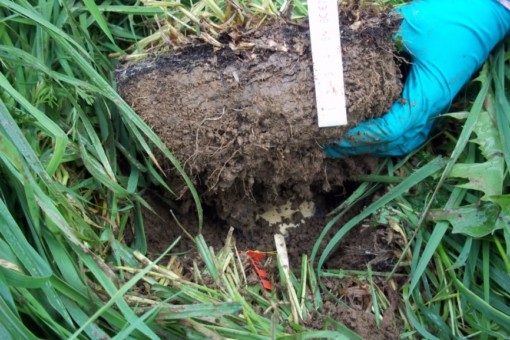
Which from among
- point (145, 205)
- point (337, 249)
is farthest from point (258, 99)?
point (337, 249)

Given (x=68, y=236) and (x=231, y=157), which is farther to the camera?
(x=231, y=157)

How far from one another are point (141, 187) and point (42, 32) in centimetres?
52

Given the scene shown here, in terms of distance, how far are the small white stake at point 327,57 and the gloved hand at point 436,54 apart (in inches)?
8.1

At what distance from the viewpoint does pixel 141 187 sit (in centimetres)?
150

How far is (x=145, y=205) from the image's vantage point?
4.24 ft

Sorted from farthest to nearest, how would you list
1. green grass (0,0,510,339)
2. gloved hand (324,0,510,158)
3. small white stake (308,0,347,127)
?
gloved hand (324,0,510,158) < small white stake (308,0,347,127) < green grass (0,0,510,339)

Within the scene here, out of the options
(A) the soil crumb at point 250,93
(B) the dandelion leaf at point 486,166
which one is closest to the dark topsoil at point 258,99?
(A) the soil crumb at point 250,93

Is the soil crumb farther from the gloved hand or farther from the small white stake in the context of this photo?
the gloved hand

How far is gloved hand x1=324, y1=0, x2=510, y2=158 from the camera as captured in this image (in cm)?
150

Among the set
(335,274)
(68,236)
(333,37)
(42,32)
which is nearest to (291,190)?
(335,274)

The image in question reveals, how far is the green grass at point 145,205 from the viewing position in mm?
1074

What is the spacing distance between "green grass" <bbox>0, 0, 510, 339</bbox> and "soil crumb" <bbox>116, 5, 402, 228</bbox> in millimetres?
70

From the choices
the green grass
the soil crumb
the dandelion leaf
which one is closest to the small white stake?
the soil crumb

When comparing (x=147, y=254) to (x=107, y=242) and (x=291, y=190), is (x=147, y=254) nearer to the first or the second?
(x=107, y=242)
